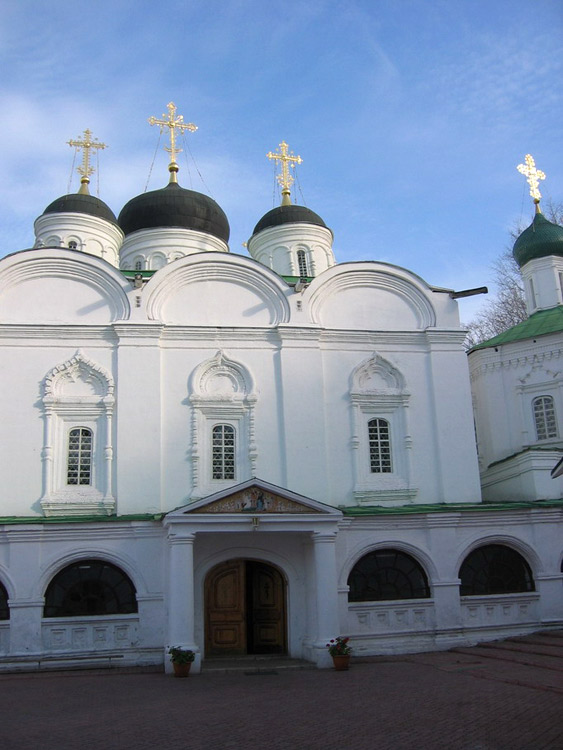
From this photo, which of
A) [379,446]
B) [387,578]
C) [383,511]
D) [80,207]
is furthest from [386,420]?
[80,207]

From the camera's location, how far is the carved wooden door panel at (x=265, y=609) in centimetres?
1254

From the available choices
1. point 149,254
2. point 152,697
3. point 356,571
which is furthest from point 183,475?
point 149,254

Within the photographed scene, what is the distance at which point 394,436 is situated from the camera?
46.0ft

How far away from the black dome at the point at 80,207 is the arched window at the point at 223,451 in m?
7.68

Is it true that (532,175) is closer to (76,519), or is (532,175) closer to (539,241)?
(539,241)

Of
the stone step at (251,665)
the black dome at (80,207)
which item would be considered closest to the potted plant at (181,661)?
the stone step at (251,665)

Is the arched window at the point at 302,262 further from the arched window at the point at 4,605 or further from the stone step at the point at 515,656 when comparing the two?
the arched window at the point at 4,605

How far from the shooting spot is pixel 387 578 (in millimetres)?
12594

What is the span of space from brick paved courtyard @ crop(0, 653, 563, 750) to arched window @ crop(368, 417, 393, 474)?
3.87 m

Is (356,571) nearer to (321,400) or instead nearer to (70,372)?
(321,400)

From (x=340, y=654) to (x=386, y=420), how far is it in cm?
465

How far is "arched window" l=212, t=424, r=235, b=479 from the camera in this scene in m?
13.3

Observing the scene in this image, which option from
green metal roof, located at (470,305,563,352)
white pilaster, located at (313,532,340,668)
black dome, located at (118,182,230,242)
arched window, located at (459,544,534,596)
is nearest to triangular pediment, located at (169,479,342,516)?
white pilaster, located at (313,532,340,668)

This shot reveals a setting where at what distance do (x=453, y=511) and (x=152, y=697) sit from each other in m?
6.13
